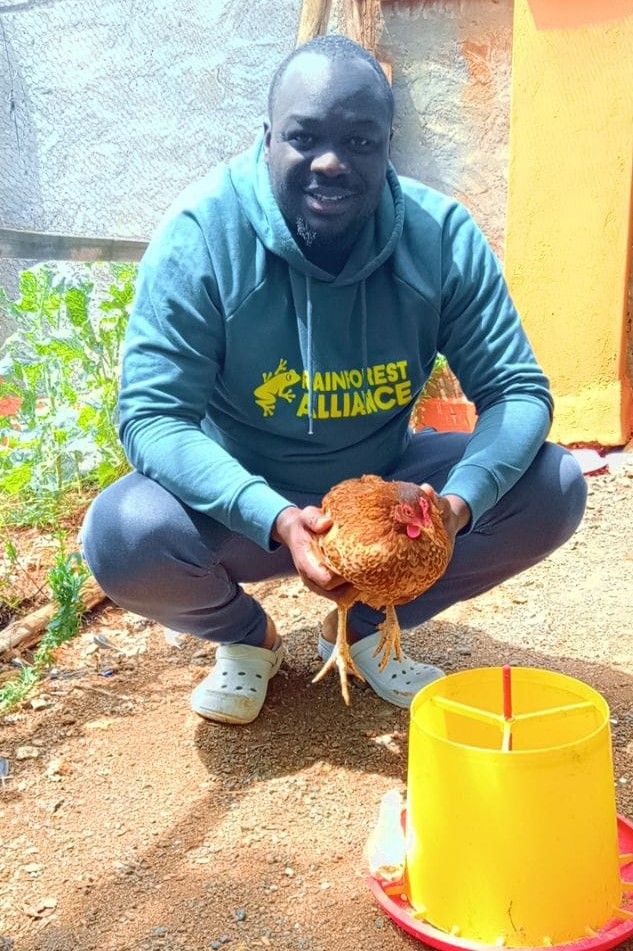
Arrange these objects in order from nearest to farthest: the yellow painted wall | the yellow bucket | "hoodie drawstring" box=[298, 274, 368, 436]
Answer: the yellow bucket < "hoodie drawstring" box=[298, 274, 368, 436] < the yellow painted wall

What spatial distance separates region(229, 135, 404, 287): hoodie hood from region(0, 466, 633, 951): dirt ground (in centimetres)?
107

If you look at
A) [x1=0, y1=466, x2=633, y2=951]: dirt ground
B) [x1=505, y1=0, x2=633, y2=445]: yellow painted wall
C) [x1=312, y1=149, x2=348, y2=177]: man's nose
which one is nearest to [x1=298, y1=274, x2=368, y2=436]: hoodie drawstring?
[x1=312, y1=149, x2=348, y2=177]: man's nose

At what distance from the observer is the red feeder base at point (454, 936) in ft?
5.64

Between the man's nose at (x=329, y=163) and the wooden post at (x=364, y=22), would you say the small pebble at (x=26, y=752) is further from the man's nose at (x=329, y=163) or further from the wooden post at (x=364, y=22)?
the wooden post at (x=364, y=22)

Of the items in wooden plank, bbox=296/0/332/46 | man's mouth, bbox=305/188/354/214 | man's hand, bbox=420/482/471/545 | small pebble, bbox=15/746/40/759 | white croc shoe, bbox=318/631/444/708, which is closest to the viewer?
man's hand, bbox=420/482/471/545

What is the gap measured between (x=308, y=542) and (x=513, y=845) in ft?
2.20

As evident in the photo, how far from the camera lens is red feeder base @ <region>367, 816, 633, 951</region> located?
1.72 metres

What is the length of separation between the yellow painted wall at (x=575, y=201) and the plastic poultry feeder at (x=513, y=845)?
246 centimetres

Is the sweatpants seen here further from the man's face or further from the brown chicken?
the man's face

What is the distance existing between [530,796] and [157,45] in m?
3.57

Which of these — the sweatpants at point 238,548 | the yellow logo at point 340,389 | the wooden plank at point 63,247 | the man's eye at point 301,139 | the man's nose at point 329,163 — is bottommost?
the sweatpants at point 238,548

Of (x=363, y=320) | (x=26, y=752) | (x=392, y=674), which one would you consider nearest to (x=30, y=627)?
(x=26, y=752)

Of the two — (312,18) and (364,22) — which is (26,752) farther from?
(364,22)

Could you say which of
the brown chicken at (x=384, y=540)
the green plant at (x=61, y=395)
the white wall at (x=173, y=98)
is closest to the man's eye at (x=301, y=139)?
the brown chicken at (x=384, y=540)
